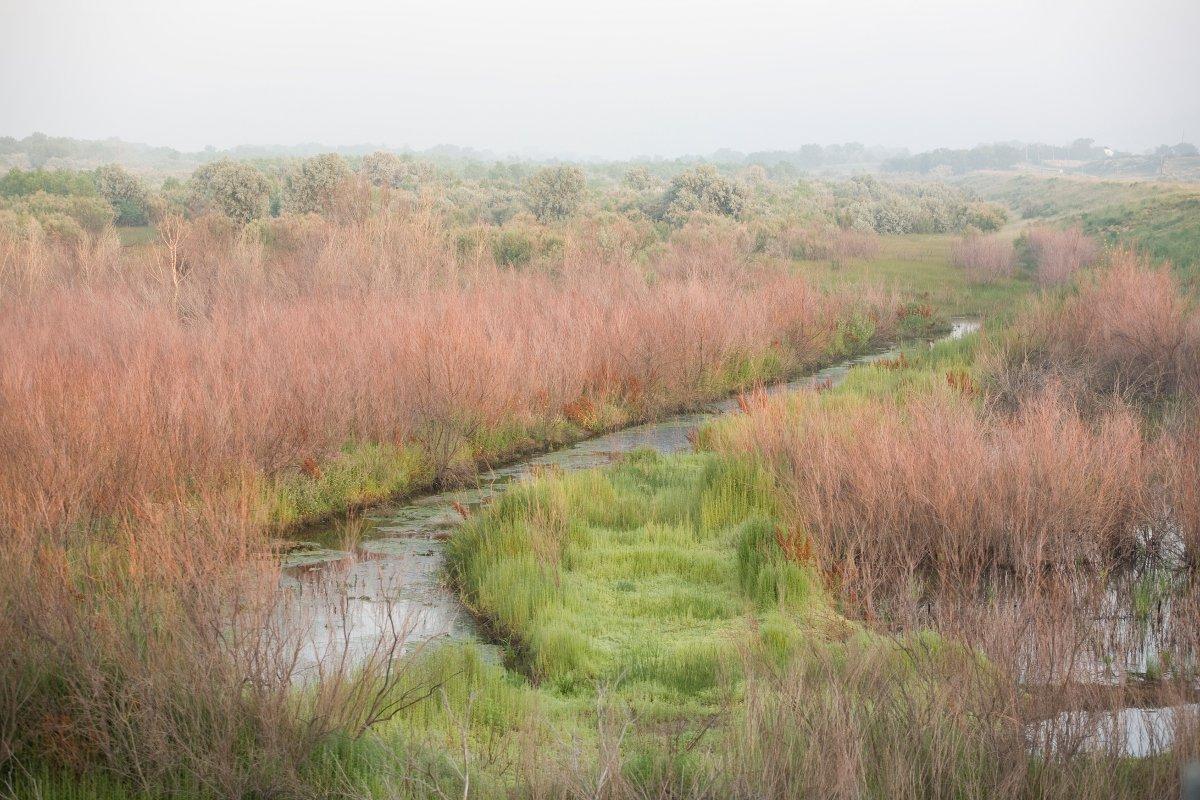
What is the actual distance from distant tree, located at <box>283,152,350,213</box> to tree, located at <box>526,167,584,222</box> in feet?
23.8

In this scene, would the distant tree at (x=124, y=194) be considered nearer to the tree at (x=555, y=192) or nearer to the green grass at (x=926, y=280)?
the tree at (x=555, y=192)

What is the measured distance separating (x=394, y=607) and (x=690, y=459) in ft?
15.6

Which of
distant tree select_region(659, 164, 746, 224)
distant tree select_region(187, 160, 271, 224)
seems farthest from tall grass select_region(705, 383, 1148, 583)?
distant tree select_region(659, 164, 746, 224)

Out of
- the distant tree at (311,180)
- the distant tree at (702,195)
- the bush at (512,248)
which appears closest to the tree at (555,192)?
the distant tree at (702,195)

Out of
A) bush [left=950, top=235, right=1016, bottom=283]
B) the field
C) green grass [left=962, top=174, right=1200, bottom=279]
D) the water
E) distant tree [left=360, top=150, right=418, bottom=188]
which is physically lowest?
the water

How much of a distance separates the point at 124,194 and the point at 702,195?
72.5 feet

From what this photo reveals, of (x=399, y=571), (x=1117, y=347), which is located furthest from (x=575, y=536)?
(x=1117, y=347)

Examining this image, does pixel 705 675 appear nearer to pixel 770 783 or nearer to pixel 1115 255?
pixel 770 783

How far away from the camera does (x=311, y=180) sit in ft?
114

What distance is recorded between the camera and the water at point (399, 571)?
247 inches

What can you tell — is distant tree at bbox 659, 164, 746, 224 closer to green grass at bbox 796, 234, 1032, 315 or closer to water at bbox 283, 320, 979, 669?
green grass at bbox 796, 234, 1032, 315

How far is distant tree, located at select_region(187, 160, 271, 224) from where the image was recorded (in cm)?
3369

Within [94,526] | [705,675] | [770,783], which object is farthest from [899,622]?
[94,526]

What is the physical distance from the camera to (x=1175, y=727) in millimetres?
4152
